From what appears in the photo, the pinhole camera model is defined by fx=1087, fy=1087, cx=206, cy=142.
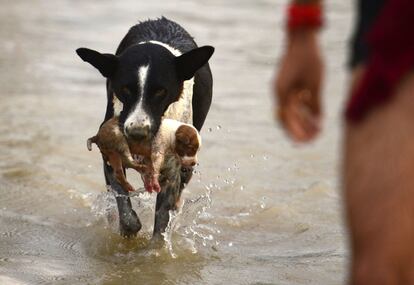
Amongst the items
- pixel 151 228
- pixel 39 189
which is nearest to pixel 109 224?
pixel 151 228

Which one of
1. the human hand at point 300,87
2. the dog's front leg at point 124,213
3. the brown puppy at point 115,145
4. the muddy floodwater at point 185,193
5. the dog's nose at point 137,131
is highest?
the human hand at point 300,87

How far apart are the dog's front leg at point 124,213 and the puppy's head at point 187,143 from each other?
19.8 inches

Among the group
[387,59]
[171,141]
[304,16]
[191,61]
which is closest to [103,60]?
[191,61]

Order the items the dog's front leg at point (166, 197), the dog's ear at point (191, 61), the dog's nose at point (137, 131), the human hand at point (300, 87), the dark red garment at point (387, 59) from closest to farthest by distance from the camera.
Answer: the dark red garment at point (387, 59) → the human hand at point (300, 87) → the dog's nose at point (137, 131) → the dog's ear at point (191, 61) → the dog's front leg at point (166, 197)

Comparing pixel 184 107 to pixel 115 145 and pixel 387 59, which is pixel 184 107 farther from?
pixel 387 59

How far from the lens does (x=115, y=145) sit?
593cm

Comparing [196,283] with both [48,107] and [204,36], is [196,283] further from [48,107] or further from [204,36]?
[204,36]

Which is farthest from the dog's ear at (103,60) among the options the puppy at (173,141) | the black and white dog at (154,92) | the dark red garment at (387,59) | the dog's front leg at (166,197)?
the dark red garment at (387,59)

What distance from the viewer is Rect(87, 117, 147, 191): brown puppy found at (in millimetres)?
5898

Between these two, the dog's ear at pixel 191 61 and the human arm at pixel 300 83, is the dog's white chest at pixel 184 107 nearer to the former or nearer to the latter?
the dog's ear at pixel 191 61

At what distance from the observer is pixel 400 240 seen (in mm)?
2551

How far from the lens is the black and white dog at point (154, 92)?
19.6 feet

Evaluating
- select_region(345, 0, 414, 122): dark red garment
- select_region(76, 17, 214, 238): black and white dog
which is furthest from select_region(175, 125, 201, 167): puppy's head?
select_region(345, 0, 414, 122): dark red garment

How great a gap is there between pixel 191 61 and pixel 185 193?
1766mm
